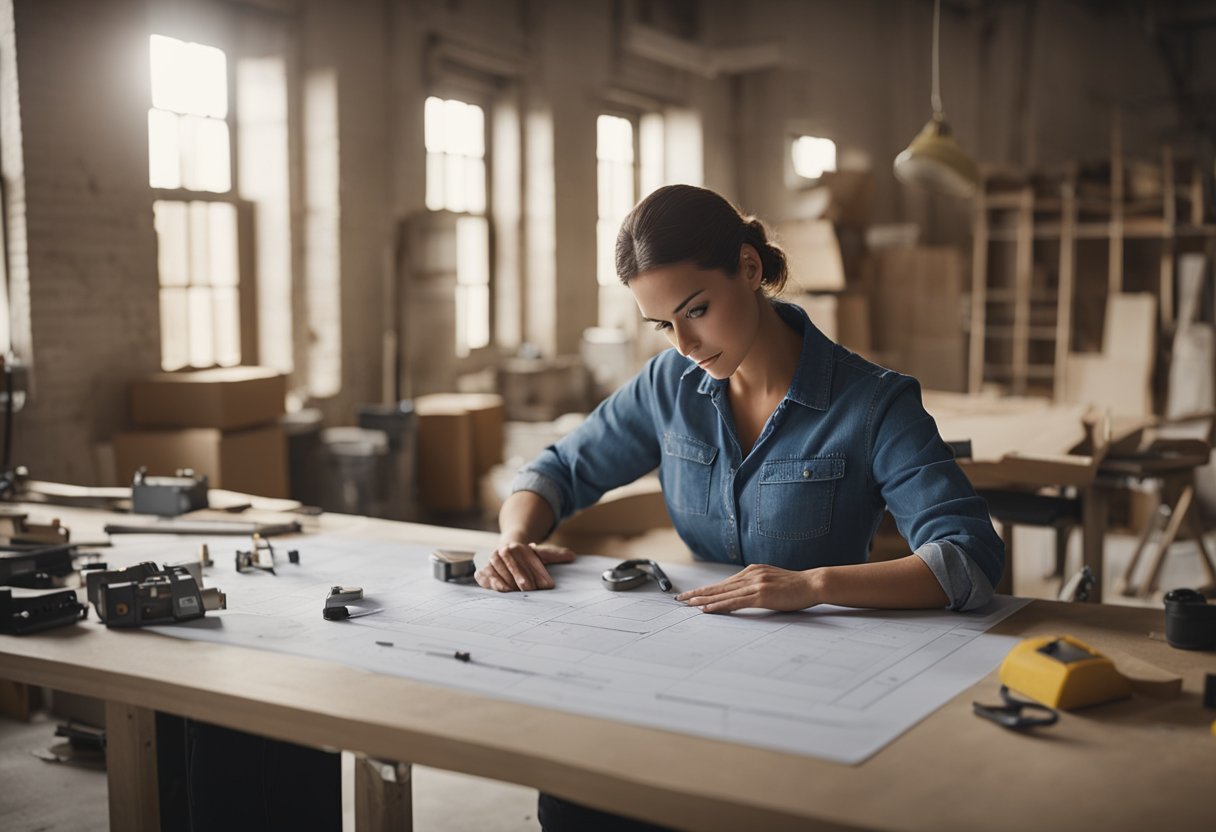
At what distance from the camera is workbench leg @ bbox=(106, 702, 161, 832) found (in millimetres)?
1870

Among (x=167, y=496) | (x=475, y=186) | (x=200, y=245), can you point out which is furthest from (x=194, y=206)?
(x=167, y=496)

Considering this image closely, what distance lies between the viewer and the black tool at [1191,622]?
1835mm

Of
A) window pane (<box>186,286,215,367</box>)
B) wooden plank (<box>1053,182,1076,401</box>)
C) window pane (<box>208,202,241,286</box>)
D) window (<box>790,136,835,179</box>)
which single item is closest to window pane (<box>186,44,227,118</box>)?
window pane (<box>208,202,241,286</box>)

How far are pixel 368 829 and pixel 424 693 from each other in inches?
14.5

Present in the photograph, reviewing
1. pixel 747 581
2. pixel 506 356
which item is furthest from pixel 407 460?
pixel 747 581

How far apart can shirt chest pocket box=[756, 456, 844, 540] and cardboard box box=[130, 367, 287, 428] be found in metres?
3.52

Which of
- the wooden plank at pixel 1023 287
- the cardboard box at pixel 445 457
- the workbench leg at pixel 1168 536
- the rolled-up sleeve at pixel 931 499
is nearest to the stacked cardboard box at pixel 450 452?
the cardboard box at pixel 445 457

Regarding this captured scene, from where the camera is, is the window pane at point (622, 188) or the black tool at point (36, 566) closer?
the black tool at point (36, 566)

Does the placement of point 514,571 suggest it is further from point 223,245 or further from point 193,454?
point 223,245

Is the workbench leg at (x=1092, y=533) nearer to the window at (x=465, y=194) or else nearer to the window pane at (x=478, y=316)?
the window at (x=465, y=194)

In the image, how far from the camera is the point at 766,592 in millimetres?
1979

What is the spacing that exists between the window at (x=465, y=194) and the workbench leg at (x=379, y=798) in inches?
237

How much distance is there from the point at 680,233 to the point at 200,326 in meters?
4.64

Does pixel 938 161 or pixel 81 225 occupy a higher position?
pixel 938 161
